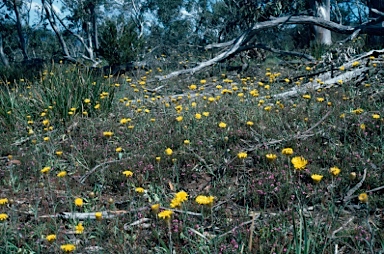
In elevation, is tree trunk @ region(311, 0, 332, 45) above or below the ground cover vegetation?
above

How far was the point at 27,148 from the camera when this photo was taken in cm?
388

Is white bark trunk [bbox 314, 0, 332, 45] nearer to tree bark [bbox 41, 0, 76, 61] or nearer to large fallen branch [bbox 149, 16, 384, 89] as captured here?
large fallen branch [bbox 149, 16, 384, 89]

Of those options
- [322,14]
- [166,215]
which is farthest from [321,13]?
[166,215]

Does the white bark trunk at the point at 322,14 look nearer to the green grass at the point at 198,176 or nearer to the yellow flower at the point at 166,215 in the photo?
the green grass at the point at 198,176

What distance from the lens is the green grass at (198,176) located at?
2034 millimetres

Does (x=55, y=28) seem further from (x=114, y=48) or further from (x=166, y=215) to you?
(x=166, y=215)

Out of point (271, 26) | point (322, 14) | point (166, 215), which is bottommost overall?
point (166, 215)

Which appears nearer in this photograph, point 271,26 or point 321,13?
point 271,26

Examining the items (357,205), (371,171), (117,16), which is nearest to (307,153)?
(371,171)

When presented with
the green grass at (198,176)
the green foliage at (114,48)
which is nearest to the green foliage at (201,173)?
the green grass at (198,176)

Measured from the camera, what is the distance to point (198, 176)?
2.95 metres

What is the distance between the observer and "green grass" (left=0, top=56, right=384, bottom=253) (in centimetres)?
203

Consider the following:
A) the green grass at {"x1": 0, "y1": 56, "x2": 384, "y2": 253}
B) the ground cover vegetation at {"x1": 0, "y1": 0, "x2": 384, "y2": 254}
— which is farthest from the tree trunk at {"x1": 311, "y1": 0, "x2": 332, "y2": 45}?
the green grass at {"x1": 0, "y1": 56, "x2": 384, "y2": 253}

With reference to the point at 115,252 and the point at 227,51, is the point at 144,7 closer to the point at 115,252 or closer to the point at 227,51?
the point at 227,51
